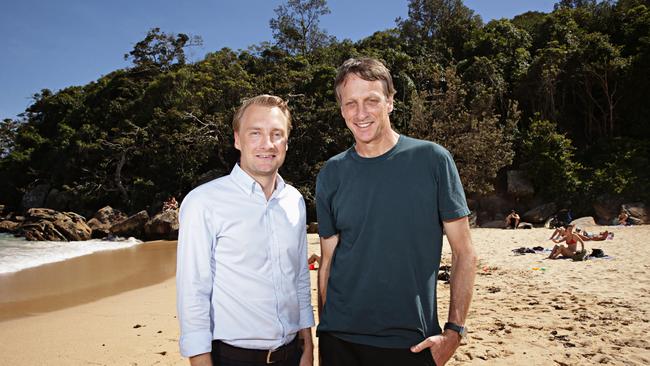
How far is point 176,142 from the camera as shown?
24000mm

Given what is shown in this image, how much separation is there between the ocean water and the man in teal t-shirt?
11678 millimetres

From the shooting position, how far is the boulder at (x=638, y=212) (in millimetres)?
17125

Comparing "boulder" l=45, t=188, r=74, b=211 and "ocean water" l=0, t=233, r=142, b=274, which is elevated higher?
"boulder" l=45, t=188, r=74, b=211

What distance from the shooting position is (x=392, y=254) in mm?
1760

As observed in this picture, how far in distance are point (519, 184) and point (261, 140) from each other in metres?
21.9

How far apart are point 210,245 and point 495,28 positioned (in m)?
31.1

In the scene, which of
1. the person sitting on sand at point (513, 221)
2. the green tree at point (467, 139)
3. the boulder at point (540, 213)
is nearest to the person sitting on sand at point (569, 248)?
the person sitting on sand at point (513, 221)

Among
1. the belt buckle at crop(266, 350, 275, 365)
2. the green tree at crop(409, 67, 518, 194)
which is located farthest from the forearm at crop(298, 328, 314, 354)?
the green tree at crop(409, 67, 518, 194)

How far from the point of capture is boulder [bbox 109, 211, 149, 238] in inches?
742

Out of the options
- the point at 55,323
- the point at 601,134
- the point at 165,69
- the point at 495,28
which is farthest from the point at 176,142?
the point at 601,134

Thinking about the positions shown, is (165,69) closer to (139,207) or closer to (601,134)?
(139,207)

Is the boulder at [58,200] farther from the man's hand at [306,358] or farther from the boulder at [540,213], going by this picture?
the man's hand at [306,358]

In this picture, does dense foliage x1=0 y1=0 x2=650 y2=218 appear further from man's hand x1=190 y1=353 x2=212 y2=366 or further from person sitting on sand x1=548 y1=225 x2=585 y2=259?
man's hand x1=190 y1=353 x2=212 y2=366

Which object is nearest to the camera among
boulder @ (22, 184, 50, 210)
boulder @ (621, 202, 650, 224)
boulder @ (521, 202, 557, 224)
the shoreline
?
the shoreline
